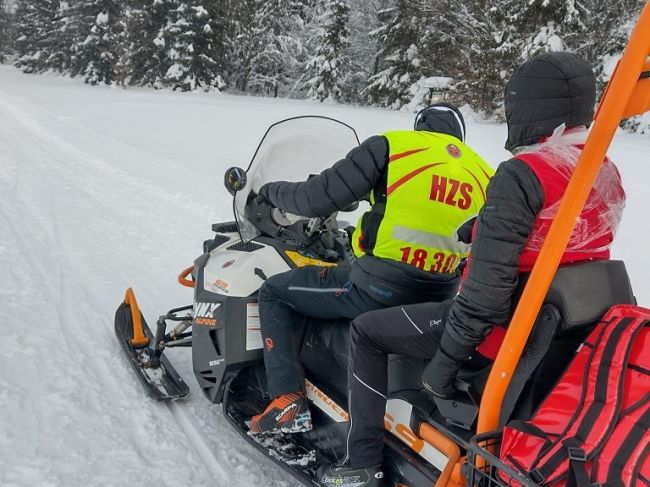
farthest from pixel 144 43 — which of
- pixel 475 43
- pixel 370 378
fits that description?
pixel 370 378

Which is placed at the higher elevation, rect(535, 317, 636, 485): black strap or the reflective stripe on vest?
the reflective stripe on vest

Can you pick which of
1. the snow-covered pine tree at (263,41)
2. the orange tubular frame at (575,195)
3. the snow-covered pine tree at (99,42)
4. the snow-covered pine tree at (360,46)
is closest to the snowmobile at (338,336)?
the orange tubular frame at (575,195)

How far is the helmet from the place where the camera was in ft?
8.85

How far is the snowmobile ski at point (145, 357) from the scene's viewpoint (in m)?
3.38

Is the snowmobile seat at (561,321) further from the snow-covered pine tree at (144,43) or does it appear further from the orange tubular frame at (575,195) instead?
the snow-covered pine tree at (144,43)

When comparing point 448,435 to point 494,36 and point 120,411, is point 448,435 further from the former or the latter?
point 494,36

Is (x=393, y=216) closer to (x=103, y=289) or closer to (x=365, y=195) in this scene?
(x=365, y=195)

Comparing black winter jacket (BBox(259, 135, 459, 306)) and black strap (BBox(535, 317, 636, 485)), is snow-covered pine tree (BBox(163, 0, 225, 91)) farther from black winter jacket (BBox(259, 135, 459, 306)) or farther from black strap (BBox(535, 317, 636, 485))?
black strap (BBox(535, 317, 636, 485))

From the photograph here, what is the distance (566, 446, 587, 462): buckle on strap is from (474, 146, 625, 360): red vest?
1.57ft

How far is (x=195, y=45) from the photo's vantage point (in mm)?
28359

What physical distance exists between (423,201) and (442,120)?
0.53m

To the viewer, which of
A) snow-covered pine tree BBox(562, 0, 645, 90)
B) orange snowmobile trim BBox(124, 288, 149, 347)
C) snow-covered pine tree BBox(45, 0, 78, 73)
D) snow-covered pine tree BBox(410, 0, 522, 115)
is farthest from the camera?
snow-covered pine tree BBox(45, 0, 78, 73)

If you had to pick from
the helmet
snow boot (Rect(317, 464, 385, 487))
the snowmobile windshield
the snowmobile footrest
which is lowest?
the snowmobile footrest

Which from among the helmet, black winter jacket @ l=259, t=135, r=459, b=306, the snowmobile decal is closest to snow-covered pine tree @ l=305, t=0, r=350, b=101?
the snowmobile decal
